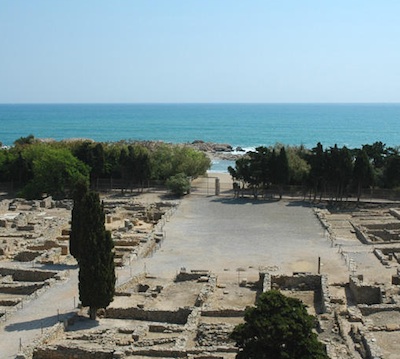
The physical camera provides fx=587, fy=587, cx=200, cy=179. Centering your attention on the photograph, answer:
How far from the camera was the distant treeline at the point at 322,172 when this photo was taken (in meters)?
50.8

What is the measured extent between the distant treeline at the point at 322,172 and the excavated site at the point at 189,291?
734 centimetres


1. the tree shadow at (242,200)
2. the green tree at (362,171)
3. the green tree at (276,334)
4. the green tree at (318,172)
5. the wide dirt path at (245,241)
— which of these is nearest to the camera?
the green tree at (276,334)

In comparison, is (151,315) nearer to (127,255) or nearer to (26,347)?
(26,347)

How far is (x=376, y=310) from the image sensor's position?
24.3 meters

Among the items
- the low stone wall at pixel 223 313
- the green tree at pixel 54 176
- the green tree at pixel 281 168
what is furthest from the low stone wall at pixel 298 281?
the green tree at pixel 54 176

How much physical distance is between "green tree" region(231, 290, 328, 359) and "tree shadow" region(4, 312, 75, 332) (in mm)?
9363

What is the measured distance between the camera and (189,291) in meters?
28.0

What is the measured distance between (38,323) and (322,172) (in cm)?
3414

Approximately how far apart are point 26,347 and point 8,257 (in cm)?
1440

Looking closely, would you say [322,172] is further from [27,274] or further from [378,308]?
[27,274]

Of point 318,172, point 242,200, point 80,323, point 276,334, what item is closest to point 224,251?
point 80,323

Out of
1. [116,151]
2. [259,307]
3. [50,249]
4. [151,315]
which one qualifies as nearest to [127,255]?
[50,249]

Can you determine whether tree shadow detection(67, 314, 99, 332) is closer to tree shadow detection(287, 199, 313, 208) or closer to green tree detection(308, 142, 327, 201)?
tree shadow detection(287, 199, 313, 208)

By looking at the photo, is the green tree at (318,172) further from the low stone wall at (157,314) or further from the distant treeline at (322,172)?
the low stone wall at (157,314)
